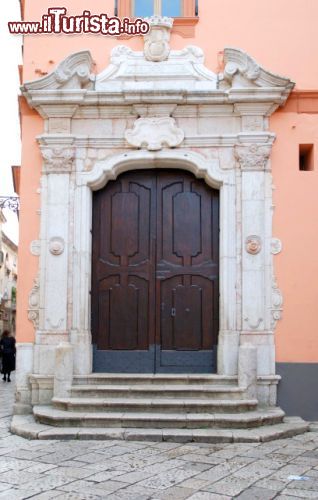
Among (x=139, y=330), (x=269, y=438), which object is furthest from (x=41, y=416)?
(x=269, y=438)

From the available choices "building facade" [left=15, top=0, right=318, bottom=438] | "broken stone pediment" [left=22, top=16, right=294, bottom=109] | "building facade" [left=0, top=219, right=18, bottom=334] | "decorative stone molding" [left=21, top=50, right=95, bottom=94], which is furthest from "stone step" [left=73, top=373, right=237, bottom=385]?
"building facade" [left=0, top=219, right=18, bottom=334]

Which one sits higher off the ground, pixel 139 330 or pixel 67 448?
pixel 139 330

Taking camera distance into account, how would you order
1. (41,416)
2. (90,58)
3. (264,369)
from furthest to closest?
1. (90,58)
2. (264,369)
3. (41,416)

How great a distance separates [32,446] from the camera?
6883 millimetres

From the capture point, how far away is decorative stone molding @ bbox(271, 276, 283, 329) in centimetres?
850

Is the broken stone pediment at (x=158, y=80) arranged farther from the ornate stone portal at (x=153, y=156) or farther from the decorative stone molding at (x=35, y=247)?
the decorative stone molding at (x=35, y=247)

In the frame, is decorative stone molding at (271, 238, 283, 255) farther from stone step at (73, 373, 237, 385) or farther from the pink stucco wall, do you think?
stone step at (73, 373, 237, 385)

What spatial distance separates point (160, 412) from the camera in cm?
771

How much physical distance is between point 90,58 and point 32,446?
212 inches

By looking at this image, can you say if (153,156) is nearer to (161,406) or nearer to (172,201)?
(172,201)

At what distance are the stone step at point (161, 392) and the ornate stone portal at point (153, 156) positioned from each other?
0.46 m

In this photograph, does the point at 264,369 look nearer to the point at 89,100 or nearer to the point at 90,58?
the point at 89,100

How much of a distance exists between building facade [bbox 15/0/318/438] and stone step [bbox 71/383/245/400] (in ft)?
1.27

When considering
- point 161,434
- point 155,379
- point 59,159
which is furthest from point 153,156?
point 161,434
